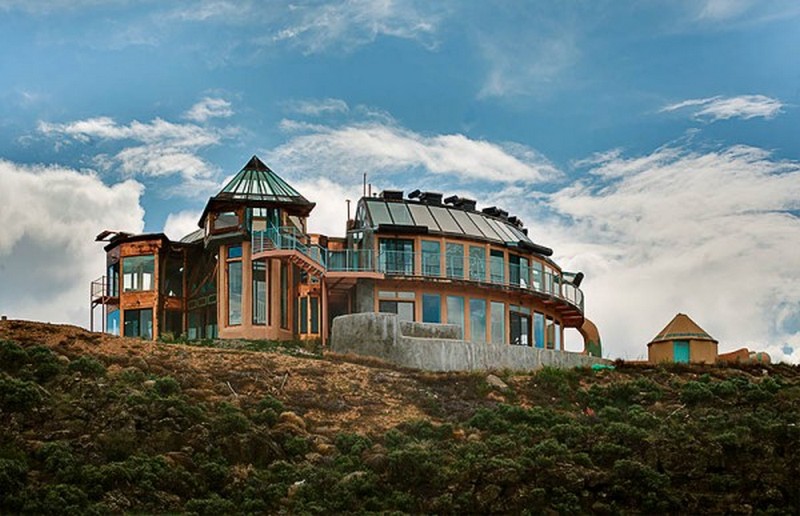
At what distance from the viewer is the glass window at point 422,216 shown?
2364 inches

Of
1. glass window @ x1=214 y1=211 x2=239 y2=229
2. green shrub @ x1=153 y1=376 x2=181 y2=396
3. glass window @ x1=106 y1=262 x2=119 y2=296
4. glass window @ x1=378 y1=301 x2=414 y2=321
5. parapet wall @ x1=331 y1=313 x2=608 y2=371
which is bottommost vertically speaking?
green shrub @ x1=153 y1=376 x2=181 y2=396

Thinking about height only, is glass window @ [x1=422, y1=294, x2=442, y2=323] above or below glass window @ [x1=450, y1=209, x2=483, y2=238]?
below

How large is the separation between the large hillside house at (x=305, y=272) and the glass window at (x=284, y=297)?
0.16 feet

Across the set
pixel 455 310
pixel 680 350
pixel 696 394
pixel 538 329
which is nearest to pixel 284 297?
pixel 455 310

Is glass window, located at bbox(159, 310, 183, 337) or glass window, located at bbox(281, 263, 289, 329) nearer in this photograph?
glass window, located at bbox(281, 263, 289, 329)

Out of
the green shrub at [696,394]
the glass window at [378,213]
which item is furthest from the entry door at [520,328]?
the green shrub at [696,394]

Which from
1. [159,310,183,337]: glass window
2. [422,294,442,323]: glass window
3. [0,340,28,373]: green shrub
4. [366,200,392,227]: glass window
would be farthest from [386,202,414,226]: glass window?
[0,340,28,373]: green shrub

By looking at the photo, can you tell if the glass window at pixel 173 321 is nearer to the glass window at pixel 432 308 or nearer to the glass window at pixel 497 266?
the glass window at pixel 432 308

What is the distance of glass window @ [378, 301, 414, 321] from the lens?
5797cm

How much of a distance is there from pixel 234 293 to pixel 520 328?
15644 mm

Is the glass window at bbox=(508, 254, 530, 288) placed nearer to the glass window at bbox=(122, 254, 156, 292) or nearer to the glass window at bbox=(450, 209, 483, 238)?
the glass window at bbox=(450, 209, 483, 238)

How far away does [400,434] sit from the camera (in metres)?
35.7

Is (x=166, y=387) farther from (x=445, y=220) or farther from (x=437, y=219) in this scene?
(x=445, y=220)

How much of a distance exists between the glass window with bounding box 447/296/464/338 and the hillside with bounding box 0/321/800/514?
16.5 metres
